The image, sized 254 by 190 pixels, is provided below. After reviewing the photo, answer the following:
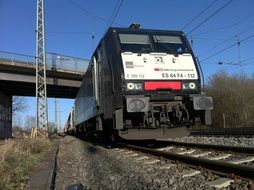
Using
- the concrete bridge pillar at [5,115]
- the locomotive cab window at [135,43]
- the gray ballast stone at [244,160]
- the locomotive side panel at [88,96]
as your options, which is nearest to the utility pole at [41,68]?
the locomotive side panel at [88,96]

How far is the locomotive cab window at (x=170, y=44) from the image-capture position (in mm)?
12375

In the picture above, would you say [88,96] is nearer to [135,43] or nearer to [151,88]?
[135,43]

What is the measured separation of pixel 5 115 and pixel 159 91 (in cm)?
3599

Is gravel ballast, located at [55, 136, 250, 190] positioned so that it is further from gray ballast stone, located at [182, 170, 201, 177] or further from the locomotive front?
the locomotive front

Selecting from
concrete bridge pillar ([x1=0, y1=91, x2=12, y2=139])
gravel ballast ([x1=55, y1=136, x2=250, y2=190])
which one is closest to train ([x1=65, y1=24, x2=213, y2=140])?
gravel ballast ([x1=55, y1=136, x2=250, y2=190])

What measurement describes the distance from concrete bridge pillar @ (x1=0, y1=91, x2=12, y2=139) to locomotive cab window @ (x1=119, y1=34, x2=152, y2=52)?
30231 millimetres

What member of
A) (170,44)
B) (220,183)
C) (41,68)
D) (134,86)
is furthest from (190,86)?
(41,68)

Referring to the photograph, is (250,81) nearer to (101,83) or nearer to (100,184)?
(101,83)

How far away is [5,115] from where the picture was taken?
44406mm

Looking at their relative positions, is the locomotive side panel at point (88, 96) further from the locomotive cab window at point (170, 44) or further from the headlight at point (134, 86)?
the headlight at point (134, 86)

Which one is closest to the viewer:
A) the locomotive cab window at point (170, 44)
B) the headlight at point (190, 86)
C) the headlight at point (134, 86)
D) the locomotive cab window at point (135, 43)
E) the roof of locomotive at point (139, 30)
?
the headlight at point (134, 86)

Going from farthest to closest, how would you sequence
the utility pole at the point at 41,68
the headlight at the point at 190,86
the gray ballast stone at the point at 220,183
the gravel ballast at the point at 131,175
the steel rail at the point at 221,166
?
the utility pole at the point at 41,68, the headlight at the point at 190,86, the gravel ballast at the point at 131,175, the steel rail at the point at 221,166, the gray ballast stone at the point at 220,183

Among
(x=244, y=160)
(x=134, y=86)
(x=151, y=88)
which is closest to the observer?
(x=244, y=160)

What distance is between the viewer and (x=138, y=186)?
6.60 metres
